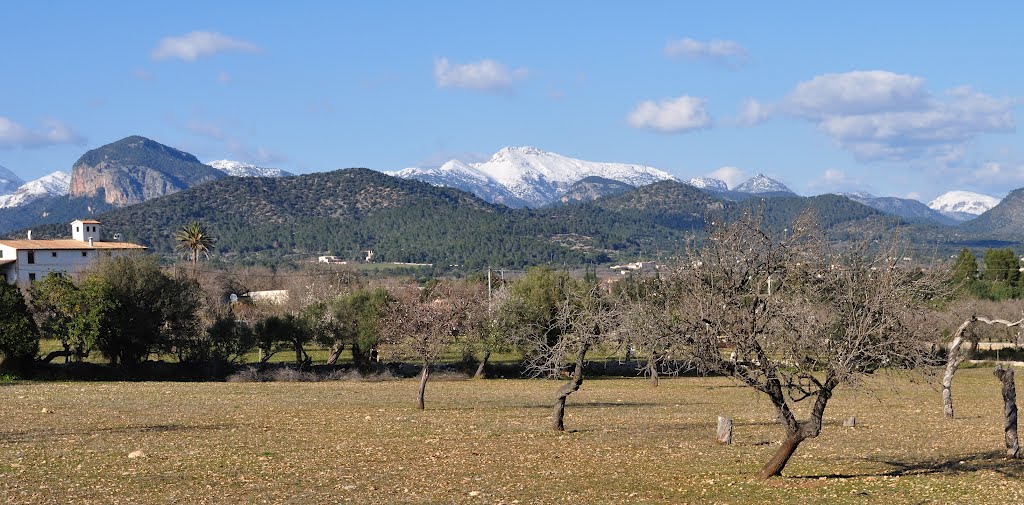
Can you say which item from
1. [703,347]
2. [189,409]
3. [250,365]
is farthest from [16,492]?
[250,365]

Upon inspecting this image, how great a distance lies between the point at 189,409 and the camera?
39469 mm

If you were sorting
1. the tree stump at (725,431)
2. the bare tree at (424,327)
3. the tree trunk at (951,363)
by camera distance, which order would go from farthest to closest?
the bare tree at (424,327) < the tree trunk at (951,363) < the tree stump at (725,431)

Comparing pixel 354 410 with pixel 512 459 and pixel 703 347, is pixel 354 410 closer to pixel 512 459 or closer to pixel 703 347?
pixel 512 459

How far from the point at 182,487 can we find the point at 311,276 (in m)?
130

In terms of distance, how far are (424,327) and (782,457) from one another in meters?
29.6

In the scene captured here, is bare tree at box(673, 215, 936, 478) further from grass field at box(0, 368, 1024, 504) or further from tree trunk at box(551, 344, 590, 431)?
tree trunk at box(551, 344, 590, 431)

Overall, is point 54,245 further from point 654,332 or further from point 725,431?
point 654,332

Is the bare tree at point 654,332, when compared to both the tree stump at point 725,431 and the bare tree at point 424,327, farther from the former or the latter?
the bare tree at point 424,327

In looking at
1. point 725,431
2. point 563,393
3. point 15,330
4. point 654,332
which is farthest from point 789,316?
point 15,330

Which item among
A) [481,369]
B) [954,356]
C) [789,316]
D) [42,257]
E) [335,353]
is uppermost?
[42,257]

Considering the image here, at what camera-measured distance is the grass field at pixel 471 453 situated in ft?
66.5

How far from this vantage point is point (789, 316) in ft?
67.1

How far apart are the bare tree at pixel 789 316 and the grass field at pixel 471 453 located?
52.5 inches

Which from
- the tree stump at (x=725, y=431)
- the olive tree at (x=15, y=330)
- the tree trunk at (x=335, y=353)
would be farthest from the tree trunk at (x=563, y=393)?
the tree trunk at (x=335, y=353)
